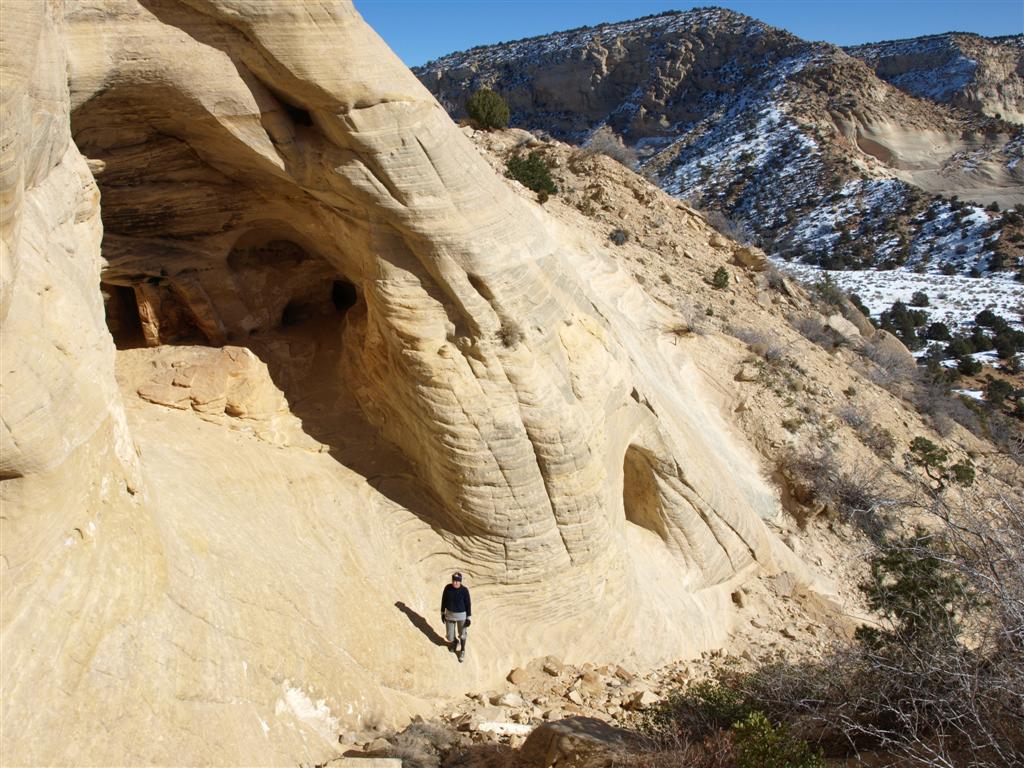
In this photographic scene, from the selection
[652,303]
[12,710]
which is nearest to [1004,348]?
[652,303]

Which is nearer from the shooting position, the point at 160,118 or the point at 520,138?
the point at 160,118

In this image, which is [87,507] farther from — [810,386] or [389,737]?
[810,386]

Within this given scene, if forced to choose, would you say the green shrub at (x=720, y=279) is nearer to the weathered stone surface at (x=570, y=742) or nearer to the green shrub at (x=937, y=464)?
the green shrub at (x=937, y=464)

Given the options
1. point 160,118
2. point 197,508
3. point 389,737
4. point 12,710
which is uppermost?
point 160,118

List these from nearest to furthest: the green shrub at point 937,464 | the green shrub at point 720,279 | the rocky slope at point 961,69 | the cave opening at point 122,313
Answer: the cave opening at point 122,313, the green shrub at point 937,464, the green shrub at point 720,279, the rocky slope at point 961,69

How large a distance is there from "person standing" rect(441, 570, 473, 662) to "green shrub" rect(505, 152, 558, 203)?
478 inches

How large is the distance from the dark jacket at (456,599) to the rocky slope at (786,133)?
1062 inches

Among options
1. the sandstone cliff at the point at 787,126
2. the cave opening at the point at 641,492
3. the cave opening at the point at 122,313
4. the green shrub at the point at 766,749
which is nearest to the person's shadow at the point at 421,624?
the green shrub at the point at 766,749

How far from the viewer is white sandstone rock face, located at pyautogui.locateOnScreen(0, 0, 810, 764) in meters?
4.42

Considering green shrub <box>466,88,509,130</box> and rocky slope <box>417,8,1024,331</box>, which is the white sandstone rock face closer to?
green shrub <box>466,88,509,130</box>

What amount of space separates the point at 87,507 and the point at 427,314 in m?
3.22

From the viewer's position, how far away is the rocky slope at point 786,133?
39562 mm

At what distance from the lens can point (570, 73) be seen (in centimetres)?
6250

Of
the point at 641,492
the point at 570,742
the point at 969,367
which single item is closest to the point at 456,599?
the point at 570,742
